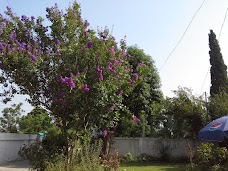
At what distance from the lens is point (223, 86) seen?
21.9 m

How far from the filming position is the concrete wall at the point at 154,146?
1988 cm

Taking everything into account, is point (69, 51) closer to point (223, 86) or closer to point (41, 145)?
point (41, 145)

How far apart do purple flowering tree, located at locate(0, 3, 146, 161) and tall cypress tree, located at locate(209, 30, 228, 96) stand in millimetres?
15716

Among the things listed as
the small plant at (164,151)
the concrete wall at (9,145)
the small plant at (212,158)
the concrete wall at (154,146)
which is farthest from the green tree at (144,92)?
the concrete wall at (9,145)

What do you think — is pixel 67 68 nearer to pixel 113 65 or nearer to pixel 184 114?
pixel 113 65

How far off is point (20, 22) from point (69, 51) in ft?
5.78

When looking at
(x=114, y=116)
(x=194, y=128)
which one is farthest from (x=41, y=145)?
(x=194, y=128)

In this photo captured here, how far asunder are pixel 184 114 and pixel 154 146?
314 centimetres

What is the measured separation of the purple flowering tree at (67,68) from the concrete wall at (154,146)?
491 inches

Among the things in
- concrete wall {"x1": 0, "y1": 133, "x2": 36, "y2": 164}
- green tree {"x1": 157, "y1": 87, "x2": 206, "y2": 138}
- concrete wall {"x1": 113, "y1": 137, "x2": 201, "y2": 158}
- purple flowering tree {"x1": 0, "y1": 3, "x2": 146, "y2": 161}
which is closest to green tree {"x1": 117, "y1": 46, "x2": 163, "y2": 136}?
green tree {"x1": 157, "y1": 87, "x2": 206, "y2": 138}

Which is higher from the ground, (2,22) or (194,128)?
(2,22)

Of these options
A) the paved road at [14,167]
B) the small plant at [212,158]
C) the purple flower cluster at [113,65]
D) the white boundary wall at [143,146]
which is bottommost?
the paved road at [14,167]

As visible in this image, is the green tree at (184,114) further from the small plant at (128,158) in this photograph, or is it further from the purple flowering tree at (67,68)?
the purple flowering tree at (67,68)

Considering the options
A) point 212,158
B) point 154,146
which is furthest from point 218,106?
point 212,158
